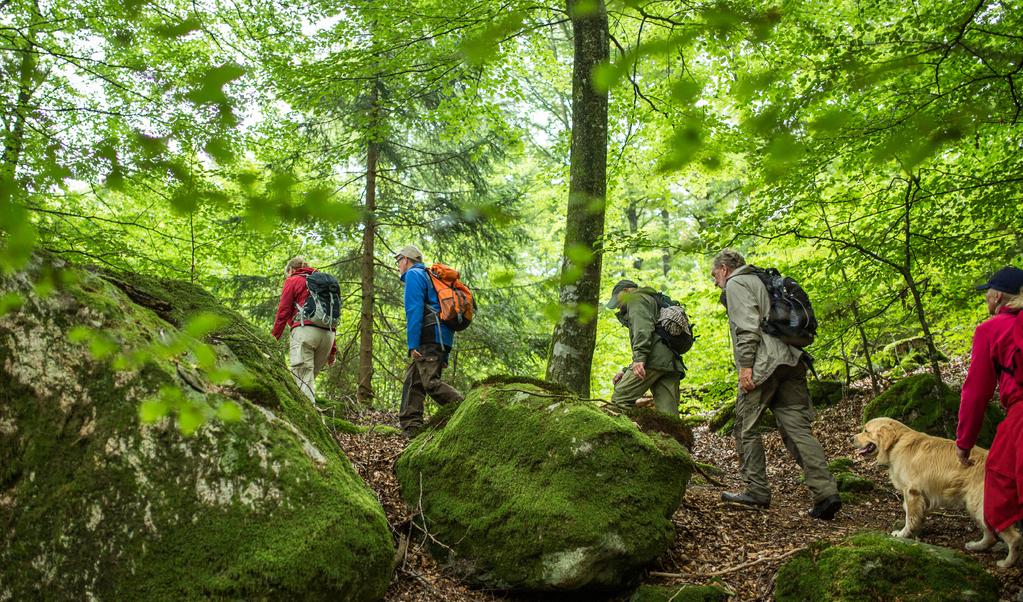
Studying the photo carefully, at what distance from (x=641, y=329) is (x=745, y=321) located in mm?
1338

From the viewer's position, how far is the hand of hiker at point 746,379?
5.52 metres

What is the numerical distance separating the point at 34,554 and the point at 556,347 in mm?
4770

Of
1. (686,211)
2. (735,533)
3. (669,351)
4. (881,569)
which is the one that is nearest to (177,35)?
(881,569)

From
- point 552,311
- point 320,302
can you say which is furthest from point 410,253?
point 552,311

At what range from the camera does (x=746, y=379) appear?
554 centimetres

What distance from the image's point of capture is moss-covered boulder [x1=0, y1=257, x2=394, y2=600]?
9.07ft

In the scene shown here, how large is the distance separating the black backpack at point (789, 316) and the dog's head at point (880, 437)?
860mm

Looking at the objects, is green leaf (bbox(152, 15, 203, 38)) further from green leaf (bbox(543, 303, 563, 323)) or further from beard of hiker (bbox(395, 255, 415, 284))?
beard of hiker (bbox(395, 255, 415, 284))

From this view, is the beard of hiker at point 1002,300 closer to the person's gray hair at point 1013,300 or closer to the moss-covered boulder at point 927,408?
the person's gray hair at point 1013,300

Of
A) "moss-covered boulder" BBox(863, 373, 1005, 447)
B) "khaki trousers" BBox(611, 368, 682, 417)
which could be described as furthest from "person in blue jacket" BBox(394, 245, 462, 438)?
"moss-covered boulder" BBox(863, 373, 1005, 447)

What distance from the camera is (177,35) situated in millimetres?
1741

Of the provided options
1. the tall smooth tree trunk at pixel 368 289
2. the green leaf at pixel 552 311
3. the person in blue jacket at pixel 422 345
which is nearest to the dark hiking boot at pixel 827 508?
the person in blue jacket at pixel 422 345

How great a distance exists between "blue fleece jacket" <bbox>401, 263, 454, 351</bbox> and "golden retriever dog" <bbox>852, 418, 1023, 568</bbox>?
4.26m

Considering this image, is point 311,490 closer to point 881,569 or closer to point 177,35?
point 177,35
